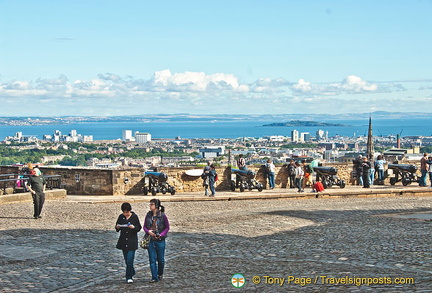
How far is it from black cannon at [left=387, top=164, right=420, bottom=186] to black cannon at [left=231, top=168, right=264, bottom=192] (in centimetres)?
659

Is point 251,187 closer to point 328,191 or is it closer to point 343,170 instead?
point 328,191

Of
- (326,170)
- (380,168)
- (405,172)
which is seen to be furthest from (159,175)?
(405,172)

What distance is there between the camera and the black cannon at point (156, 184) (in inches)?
1028

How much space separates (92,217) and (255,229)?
481cm

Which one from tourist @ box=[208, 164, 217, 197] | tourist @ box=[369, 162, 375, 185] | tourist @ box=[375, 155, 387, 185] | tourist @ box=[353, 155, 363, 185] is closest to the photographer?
tourist @ box=[208, 164, 217, 197]

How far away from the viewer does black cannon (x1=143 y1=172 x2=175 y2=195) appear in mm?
26109

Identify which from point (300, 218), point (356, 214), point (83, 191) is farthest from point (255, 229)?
point (83, 191)

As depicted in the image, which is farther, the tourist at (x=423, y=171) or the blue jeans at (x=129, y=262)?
the tourist at (x=423, y=171)

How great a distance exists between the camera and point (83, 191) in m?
26.2

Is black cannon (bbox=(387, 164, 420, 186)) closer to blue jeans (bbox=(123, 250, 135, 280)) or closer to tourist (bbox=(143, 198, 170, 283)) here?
tourist (bbox=(143, 198, 170, 283))

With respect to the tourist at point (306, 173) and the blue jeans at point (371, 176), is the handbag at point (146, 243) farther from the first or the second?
the blue jeans at point (371, 176)

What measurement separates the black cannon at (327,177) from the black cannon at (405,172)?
2893 mm
